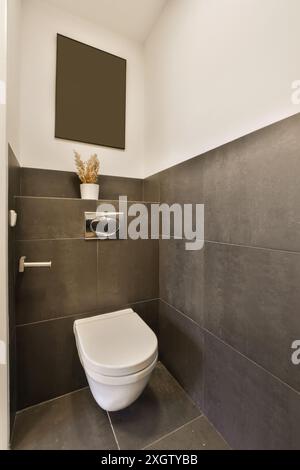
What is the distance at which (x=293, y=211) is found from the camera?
726 millimetres

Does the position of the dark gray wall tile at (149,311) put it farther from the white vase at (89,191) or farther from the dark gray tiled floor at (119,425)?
the white vase at (89,191)

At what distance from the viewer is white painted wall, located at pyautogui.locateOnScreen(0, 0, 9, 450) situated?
0.86 meters

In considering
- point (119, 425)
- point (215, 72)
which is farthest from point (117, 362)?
point (215, 72)

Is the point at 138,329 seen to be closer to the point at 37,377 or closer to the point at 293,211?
the point at 37,377

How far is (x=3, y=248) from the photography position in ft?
2.82

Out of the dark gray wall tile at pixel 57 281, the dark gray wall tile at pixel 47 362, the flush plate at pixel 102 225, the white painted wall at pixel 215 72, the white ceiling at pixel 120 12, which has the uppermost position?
the white ceiling at pixel 120 12

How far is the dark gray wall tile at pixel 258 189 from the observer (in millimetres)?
730

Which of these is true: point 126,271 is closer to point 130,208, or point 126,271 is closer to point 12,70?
point 130,208

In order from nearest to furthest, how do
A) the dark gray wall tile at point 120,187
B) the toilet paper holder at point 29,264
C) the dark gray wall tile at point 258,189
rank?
the dark gray wall tile at point 258,189 → the toilet paper holder at point 29,264 → the dark gray wall tile at point 120,187

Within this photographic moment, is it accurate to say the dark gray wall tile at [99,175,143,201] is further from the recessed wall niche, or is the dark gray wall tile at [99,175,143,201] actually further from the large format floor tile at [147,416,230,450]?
the large format floor tile at [147,416,230,450]

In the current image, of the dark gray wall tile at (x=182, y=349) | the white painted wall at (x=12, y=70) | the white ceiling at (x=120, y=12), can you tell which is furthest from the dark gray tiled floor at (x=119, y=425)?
the white ceiling at (x=120, y=12)

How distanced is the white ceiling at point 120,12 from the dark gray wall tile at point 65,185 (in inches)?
43.3

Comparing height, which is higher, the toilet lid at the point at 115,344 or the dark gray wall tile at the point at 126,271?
the dark gray wall tile at the point at 126,271

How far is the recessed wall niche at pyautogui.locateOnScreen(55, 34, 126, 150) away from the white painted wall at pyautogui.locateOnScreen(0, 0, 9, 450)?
0.56m
